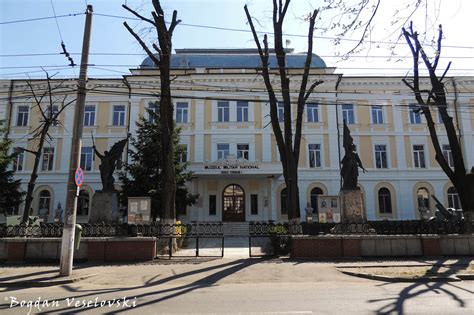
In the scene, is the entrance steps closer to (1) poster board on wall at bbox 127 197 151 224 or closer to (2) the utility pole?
(1) poster board on wall at bbox 127 197 151 224

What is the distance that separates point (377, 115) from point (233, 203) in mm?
14885

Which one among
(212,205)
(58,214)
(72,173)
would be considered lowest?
(58,214)

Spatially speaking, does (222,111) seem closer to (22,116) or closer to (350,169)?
(22,116)

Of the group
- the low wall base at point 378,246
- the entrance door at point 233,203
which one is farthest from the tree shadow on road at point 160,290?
the entrance door at point 233,203

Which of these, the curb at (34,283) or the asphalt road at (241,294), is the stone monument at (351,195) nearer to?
the asphalt road at (241,294)

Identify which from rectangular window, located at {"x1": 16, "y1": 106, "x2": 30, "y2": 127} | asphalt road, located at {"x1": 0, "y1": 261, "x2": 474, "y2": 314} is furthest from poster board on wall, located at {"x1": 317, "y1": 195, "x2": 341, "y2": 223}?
rectangular window, located at {"x1": 16, "y1": 106, "x2": 30, "y2": 127}

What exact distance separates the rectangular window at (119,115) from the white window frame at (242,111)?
10.1 m

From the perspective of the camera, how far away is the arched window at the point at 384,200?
98.8 ft

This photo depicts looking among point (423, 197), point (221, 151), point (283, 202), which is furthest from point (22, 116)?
point (423, 197)

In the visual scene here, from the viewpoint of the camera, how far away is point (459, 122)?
31750mm

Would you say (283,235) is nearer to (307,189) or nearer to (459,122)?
(307,189)

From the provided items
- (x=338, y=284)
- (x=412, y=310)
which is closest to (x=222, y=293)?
(x=338, y=284)

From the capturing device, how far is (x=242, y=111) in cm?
3178

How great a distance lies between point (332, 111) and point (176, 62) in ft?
51.4
